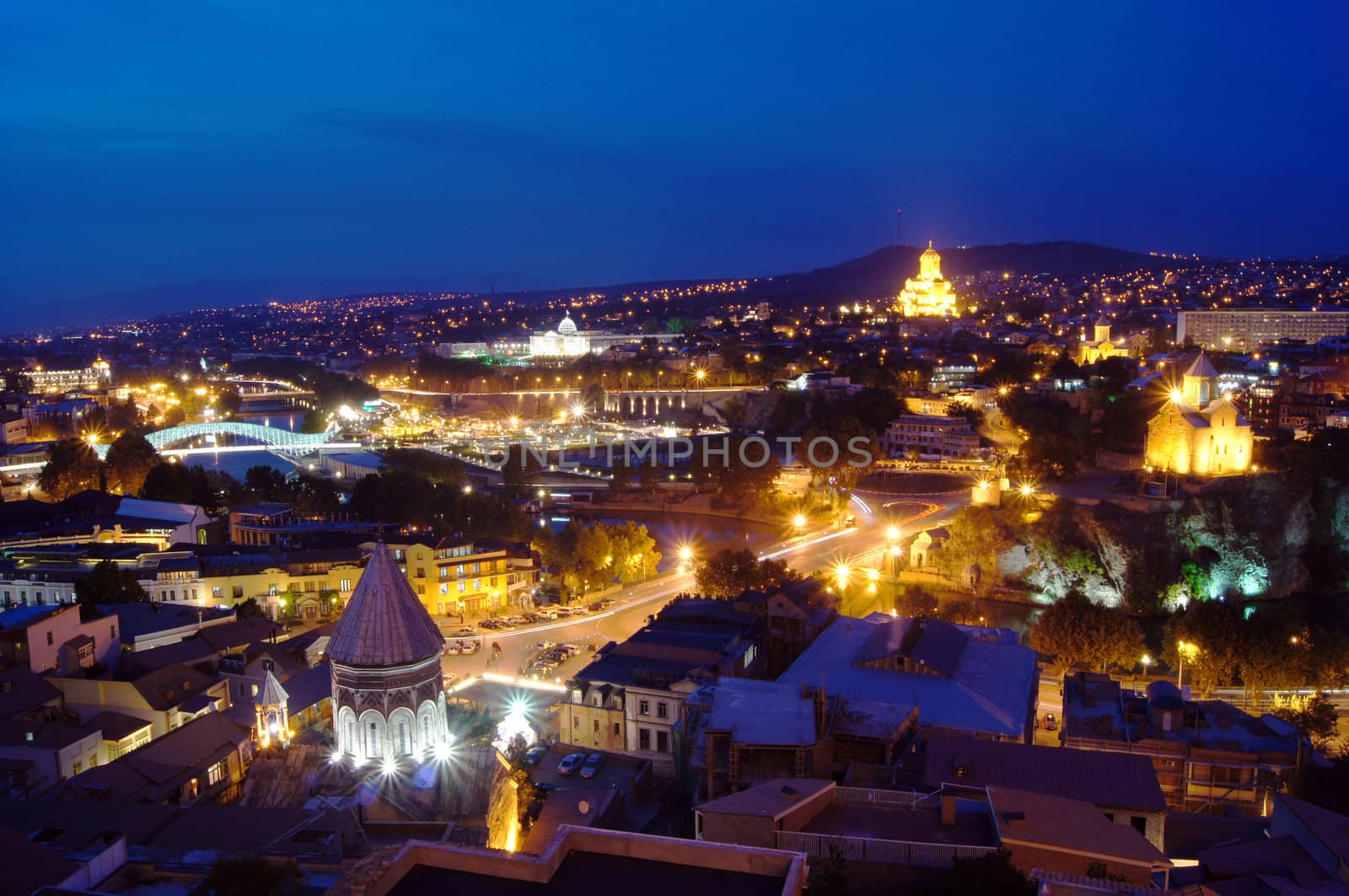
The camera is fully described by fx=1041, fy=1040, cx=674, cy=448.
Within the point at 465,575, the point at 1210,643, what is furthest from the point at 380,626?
the point at 1210,643

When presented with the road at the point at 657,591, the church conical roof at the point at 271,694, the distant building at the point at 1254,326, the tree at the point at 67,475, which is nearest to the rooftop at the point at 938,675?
the road at the point at 657,591

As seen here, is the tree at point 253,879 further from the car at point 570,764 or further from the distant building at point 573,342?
the distant building at point 573,342

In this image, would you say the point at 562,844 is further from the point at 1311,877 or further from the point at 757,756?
the point at 1311,877

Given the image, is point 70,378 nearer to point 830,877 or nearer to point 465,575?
point 465,575

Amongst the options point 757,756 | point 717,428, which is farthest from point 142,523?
point 717,428

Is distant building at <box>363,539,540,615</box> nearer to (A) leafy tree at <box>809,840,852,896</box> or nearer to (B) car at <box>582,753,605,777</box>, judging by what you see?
(B) car at <box>582,753,605,777</box>

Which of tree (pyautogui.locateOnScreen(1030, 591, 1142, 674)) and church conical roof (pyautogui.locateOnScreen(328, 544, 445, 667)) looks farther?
tree (pyautogui.locateOnScreen(1030, 591, 1142, 674))

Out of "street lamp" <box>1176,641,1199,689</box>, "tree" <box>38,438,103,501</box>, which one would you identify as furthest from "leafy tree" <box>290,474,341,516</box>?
"street lamp" <box>1176,641,1199,689</box>
